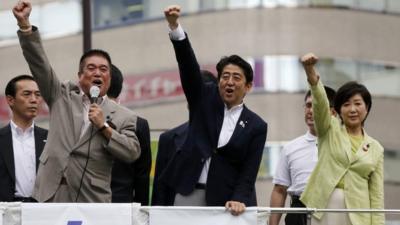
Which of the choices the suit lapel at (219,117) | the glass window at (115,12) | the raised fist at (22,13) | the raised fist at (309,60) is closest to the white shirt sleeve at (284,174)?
the suit lapel at (219,117)

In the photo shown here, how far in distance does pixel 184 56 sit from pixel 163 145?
130cm

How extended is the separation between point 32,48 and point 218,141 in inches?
57.3

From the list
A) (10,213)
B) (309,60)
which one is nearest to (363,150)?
(309,60)

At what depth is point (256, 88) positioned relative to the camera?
3158 cm

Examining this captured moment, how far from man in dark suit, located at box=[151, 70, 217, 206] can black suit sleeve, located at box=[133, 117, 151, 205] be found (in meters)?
0.09

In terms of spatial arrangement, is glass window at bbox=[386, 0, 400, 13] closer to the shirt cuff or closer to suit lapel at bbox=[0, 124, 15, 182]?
suit lapel at bbox=[0, 124, 15, 182]

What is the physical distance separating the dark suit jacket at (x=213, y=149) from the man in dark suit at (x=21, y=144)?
1151 millimetres

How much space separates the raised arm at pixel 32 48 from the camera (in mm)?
9602

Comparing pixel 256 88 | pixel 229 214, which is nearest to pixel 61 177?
pixel 229 214

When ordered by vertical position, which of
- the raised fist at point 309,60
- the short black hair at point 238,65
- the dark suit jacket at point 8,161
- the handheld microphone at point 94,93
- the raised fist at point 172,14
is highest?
the raised fist at point 172,14

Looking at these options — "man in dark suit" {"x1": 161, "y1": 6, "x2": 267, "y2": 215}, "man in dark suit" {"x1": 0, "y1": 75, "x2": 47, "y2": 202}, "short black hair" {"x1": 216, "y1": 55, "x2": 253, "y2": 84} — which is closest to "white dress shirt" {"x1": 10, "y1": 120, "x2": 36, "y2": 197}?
"man in dark suit" {"x1": 0, "y1": 75, "x2": 47, "y2": 202}

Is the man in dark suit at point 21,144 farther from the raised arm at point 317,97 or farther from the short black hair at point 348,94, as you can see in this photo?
the short black hair at point 348,94

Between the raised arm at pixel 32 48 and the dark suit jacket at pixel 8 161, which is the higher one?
the raised arm at pixel 32 48

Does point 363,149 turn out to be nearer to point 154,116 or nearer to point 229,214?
point 229,214
